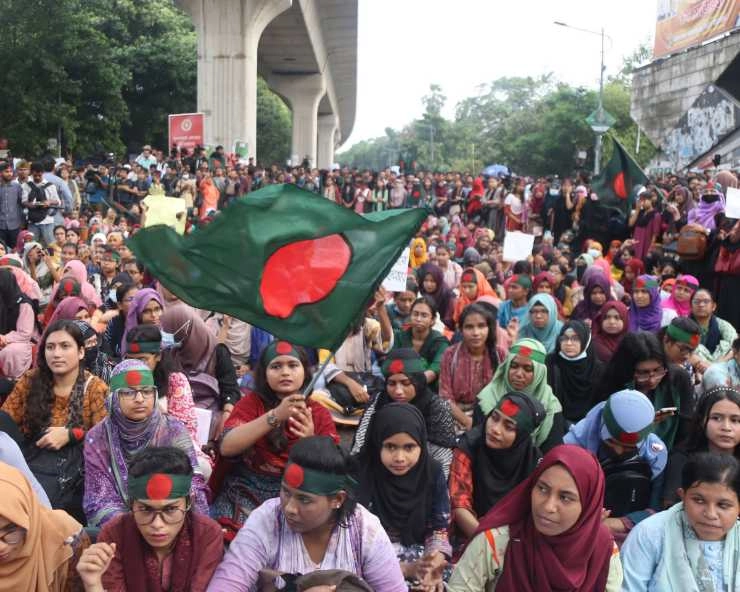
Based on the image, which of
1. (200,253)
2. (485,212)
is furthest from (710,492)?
(485,212)

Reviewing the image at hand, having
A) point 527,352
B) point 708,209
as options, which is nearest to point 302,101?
point 708,209

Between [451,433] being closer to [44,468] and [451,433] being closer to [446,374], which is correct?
[446,374]

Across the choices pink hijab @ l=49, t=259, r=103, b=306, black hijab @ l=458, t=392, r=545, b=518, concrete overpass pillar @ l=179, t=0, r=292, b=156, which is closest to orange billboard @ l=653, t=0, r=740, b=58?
concrete overpass pillar @ l=179, t=0, r=292, b=156

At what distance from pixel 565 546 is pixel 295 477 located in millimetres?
→ 941

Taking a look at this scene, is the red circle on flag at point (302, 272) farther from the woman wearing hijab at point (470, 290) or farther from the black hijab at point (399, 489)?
the woman wearing hijab at point (470, 290)

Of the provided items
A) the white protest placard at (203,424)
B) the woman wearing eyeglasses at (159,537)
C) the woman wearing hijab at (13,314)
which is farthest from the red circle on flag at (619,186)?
the woman wearing eyeglasses at (159,537)

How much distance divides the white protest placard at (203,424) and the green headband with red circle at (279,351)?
87 centimetres

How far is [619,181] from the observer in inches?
463

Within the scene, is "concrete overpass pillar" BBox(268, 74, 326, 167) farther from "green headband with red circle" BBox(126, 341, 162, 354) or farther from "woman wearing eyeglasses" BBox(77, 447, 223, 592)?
"woman wearing eyeglasses" BBox(77, 447, 223, 592)

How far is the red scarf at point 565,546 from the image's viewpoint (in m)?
2.91

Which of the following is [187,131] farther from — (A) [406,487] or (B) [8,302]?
(A) [406,487]

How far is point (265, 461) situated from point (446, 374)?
2247 millimetres

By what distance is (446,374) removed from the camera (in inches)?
229

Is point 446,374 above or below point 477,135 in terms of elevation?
below
